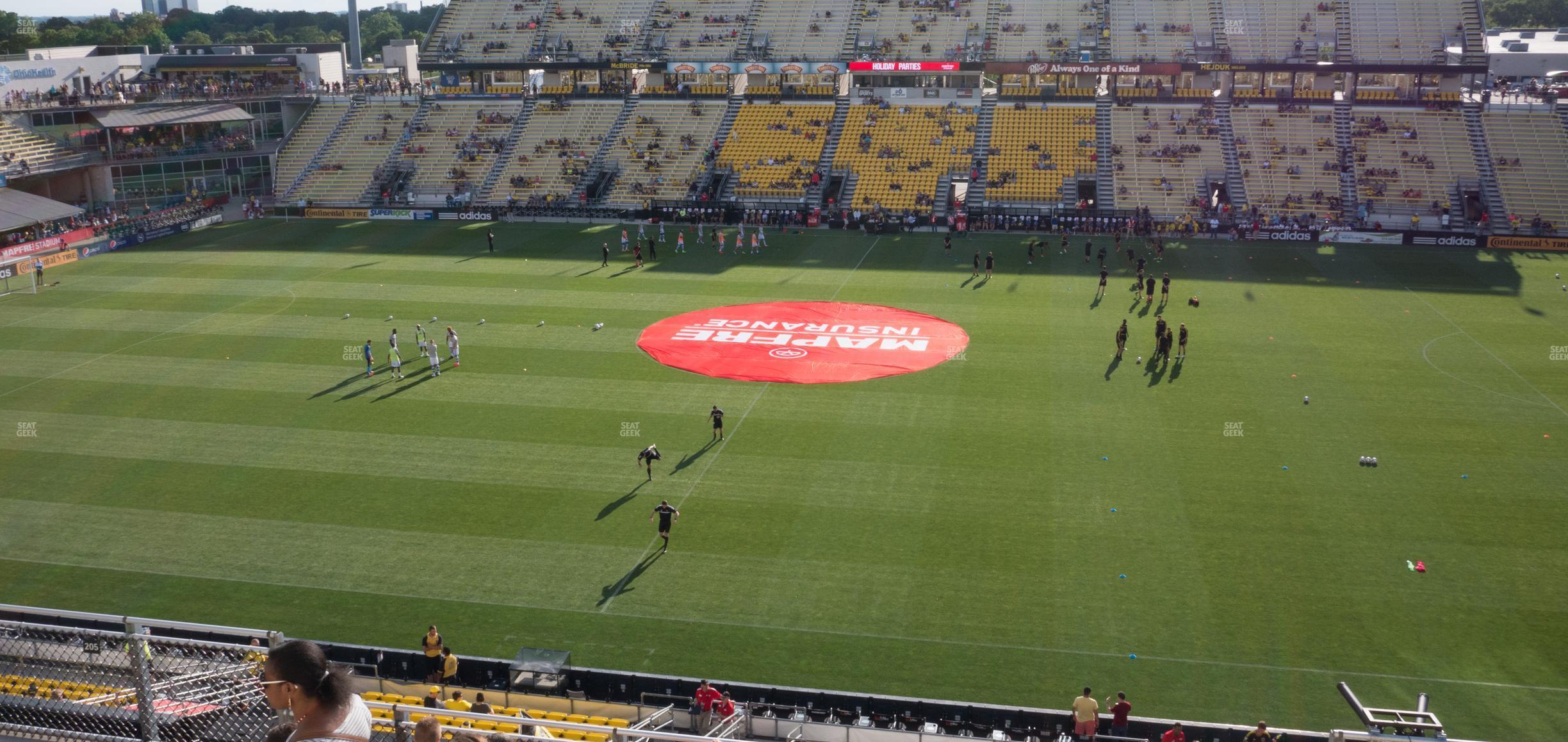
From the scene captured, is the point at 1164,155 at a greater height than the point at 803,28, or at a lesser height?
lesser

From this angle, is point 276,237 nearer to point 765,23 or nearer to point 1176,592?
point 765,23

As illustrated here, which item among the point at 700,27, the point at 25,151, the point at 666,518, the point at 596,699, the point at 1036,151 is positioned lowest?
the point at 596,699

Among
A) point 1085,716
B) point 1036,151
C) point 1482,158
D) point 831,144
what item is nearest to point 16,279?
point 831,144

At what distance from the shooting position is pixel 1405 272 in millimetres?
48406

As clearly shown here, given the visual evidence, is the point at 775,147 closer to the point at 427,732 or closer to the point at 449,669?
the point at 449,669

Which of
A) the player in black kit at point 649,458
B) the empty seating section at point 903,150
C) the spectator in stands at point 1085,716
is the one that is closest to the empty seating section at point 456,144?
the empty seating section at point 903,150

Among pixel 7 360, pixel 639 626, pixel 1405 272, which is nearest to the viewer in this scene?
pixel 639 626

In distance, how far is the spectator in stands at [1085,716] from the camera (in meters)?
16.4

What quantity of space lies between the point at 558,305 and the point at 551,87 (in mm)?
36896

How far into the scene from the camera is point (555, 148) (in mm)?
70750

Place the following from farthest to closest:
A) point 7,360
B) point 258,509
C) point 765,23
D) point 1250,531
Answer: point 765,23 < point 7,360 < point 258,509 < point 1250,531

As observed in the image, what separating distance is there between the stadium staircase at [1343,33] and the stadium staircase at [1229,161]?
6374 mm

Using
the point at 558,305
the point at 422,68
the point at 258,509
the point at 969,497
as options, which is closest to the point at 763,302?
the point at 558,305

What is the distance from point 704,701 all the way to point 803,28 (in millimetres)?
64753
